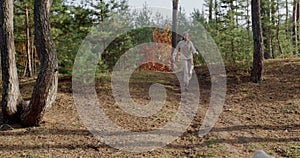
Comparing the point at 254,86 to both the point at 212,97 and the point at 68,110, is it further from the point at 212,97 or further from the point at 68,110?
the point at 68,110

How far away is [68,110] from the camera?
6.66 metres

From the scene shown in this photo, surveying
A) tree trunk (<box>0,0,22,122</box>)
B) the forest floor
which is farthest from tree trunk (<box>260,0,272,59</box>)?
tree trunk (<box>0,0,22,122</box>)

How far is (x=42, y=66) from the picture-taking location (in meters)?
5.52

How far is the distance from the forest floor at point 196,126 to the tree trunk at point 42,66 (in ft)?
1.09

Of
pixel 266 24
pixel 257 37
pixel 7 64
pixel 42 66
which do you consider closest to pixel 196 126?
pixel 42 66

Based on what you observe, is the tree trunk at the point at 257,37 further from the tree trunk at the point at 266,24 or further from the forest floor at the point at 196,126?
the tree trunk at the point at 266,24

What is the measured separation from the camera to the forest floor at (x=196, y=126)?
4742 millimetres

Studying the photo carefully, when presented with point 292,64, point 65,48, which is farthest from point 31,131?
point 292,64

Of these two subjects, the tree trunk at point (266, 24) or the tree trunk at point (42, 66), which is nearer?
the tree trunk at point (42, 66)

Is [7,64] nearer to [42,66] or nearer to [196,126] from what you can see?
[42,66]

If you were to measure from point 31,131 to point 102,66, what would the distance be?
3.47 meters

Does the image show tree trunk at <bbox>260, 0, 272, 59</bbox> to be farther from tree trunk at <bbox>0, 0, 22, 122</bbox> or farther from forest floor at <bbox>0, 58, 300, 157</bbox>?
tree trunk at <bbox>0, 0, 22, 122</bbox>

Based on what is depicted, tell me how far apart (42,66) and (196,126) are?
11.2 feet

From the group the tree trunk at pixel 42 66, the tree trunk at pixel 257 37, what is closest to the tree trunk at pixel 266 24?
the tree trunk at pixel 257 37
